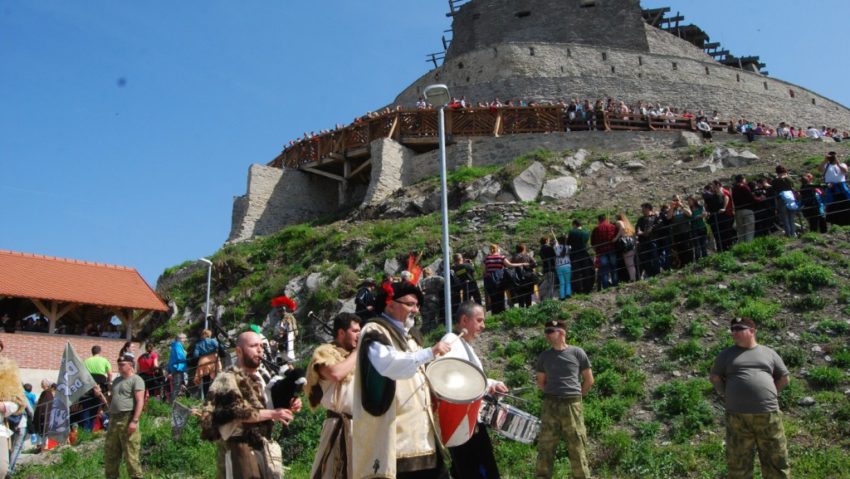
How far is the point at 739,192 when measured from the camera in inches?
550

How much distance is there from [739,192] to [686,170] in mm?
9177

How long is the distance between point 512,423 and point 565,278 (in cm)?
782

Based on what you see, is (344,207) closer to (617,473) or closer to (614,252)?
(614,252)

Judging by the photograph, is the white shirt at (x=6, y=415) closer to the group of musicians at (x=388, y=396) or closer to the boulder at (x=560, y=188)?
the group of musicians at (x=388, y=396)

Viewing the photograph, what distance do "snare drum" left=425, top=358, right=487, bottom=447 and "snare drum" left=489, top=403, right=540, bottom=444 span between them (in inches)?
30.3

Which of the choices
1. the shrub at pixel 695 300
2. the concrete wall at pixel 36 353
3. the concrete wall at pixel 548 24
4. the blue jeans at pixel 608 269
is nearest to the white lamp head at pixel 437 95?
the blue jeans at pixel 608 269

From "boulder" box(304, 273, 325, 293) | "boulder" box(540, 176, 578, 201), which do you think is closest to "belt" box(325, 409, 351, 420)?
"boulder" box(304, 273, 325, 293)

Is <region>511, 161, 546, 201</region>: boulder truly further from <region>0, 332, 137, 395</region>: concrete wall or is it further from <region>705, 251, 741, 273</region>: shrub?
<region>0, 332, 137, 395</region>: concrete wall

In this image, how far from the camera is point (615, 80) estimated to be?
37125 mm

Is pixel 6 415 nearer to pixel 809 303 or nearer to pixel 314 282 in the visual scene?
pixel 809 303

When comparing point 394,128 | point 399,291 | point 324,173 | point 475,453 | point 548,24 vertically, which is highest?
point 548,24

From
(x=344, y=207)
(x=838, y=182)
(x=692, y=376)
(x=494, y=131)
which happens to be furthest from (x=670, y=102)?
(x=692, y=376)

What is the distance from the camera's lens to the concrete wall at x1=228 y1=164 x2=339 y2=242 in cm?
2984

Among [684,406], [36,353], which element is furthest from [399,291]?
[36,353]
